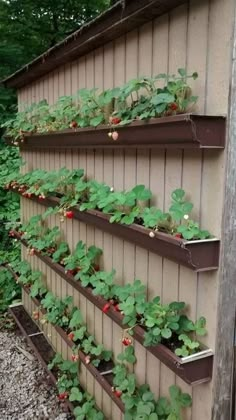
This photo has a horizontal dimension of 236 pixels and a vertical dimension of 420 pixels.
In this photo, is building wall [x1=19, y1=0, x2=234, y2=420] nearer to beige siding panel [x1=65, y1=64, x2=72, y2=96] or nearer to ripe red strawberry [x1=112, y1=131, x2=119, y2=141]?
beige siding panel [x1=65, y1=64, x2=72, y2=96]

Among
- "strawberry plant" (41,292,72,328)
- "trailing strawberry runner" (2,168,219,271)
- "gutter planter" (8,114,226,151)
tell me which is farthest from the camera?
"strawberry plant" (41,292,72,328)

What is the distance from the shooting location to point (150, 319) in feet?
5.25

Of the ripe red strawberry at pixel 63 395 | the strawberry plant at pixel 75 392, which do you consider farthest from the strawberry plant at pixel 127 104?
the ripe red strawberry at pixel 63 395

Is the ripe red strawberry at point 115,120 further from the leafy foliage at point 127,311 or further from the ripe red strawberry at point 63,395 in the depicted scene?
the ripe red strawberry at point 63,395

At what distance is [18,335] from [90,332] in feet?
4.95

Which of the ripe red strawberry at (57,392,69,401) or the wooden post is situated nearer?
the wooden post

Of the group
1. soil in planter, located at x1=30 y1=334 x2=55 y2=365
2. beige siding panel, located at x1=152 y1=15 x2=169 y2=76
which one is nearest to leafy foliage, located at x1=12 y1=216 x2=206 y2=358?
soil in planter, located at x1=30 y1=334 x2=55 y2=365

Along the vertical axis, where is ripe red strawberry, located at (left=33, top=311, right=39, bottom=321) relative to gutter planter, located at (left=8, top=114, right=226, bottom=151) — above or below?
below

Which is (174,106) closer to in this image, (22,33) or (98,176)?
(98,176)

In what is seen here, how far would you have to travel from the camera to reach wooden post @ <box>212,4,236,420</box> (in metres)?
1.33

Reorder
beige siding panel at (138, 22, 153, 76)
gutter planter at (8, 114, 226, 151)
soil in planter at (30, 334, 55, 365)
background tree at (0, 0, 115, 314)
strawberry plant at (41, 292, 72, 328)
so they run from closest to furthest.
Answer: gutter planter at (8, 114, 226, 151), beige siding panel at (138, 22, 153, 76), strawberry plant at (41, 292, 72, 328), soil in planter at (30, 334, 55, 365), background tree at (0, 0, 115, 314)

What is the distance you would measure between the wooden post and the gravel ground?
1483 mm

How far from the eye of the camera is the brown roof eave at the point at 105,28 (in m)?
1.58

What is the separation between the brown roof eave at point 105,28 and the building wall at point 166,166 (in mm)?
40
